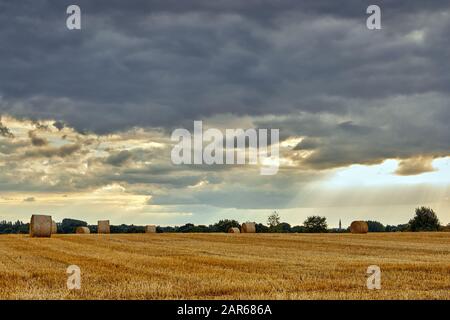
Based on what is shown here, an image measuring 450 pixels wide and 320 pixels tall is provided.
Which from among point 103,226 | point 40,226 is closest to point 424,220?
point 103,226

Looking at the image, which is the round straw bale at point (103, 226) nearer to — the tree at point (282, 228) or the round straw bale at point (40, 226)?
the round straw bale at point (40, 226)

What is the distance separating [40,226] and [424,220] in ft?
242

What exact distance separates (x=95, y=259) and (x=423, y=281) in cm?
1268

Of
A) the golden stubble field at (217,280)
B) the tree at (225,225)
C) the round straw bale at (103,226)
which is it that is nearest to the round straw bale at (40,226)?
the round straw bale at (103,226)

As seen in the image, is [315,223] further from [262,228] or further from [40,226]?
[40,226]

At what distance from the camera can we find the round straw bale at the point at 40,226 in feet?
163

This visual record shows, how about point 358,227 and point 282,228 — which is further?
point 282,228

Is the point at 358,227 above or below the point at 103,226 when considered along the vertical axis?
below

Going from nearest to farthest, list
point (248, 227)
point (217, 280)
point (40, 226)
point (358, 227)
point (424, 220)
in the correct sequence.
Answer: point (217, 280), point (40, 226), point (358, 227), point (248, 227), point (424, 220)

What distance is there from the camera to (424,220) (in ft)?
350
